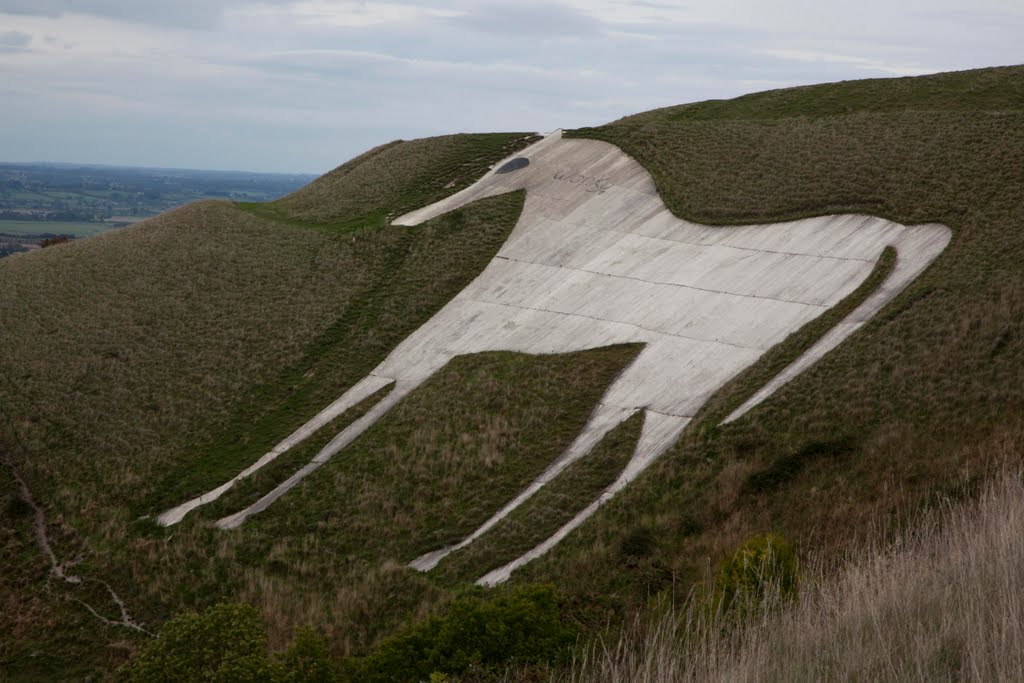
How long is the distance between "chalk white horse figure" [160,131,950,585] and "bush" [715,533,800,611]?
29.8 feet

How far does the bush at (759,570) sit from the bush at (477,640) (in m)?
2.68

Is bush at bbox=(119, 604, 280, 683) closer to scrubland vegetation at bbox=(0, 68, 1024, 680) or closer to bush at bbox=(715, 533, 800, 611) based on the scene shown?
scrubland vegetation at bbox=(0, 68, 1024, 680)

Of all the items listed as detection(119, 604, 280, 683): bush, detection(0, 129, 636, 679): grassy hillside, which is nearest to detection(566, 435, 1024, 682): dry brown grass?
detection(119, 604, 280, 683): bush

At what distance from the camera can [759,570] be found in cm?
1463

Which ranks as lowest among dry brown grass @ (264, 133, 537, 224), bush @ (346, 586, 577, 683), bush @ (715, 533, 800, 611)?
bush @ (346, 586, 577, 683)

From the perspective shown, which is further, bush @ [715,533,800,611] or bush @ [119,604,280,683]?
bush @ [119,604,280,683]

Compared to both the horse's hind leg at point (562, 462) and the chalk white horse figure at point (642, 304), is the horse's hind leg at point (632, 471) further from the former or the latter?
the horse's hind leg at point (562, 462)

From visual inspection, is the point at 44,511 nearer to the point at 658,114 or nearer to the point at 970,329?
the point at 970,329

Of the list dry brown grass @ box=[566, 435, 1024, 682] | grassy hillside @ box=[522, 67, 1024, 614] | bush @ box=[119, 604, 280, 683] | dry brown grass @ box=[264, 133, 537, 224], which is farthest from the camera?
dry brown grass @ box=[264, 133, 537, 224]

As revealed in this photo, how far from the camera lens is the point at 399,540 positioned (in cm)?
2705

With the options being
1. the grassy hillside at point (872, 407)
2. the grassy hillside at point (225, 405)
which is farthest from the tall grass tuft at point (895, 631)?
the grassy hillside at point (225, 405)

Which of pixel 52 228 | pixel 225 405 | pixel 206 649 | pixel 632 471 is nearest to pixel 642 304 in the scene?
pixel 632 471

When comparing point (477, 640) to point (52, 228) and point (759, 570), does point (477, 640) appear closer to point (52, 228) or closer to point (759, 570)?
point (759, 570)

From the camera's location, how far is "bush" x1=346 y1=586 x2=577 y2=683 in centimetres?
1478
